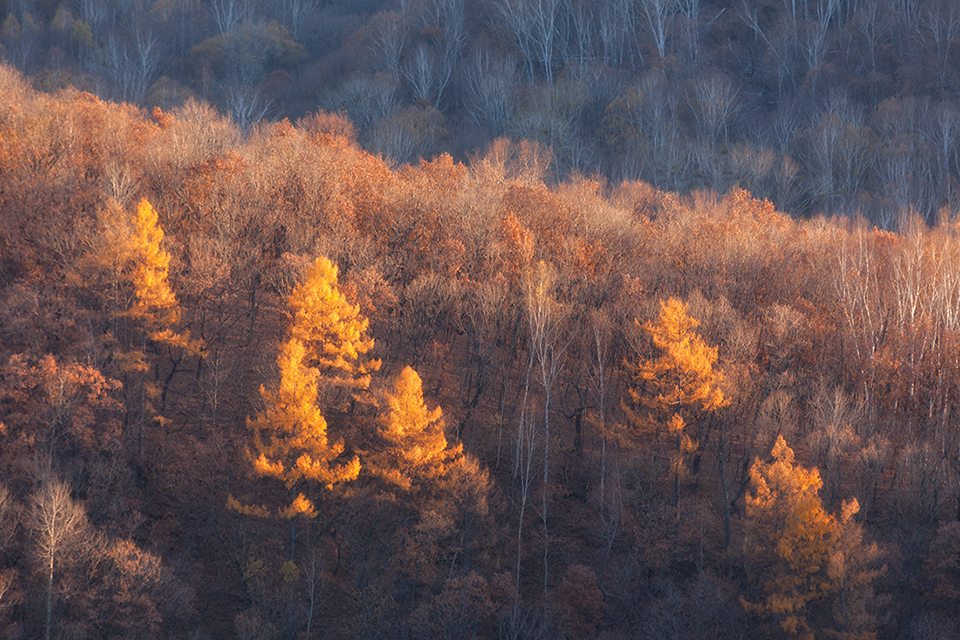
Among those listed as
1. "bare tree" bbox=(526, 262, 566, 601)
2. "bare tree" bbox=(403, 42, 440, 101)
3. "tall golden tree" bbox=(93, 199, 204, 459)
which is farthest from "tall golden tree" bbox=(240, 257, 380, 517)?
"bare tree" bbox=(403, 42, 440, 101)

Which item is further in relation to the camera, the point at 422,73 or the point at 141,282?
the point at 422,73

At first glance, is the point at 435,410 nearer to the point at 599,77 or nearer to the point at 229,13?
the point at 599,77

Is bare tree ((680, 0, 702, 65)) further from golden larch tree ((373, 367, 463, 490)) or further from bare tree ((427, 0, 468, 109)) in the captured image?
golden larch tree ((373, 367, 463, 490))

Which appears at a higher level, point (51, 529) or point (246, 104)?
point (246, 104)

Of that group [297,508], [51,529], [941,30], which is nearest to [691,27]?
[941,30]

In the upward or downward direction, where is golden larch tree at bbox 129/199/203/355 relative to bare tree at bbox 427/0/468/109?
downward

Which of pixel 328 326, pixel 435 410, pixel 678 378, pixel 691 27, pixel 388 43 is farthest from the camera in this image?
pixel 691 27

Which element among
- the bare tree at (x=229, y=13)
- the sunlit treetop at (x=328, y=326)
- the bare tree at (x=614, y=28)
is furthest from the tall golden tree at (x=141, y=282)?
the bare tree at (x=229, y=13)
